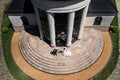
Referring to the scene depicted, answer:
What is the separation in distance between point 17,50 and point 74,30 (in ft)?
36.3

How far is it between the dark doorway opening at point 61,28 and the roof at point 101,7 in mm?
5817

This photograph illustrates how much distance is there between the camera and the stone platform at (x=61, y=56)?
96.2 feet

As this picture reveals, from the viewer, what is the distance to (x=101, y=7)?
30484mm

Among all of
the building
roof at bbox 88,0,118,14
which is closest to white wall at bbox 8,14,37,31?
the building

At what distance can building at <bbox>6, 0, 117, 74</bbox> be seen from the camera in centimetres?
2311

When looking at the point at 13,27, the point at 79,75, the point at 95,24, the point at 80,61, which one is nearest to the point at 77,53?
the point at 80,61

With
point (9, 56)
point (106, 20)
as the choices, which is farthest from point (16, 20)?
point (106, 20)

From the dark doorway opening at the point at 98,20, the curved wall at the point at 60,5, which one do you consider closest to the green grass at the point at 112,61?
the dark doorway opening at the point at 98,20

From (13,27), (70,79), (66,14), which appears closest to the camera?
(66,14)

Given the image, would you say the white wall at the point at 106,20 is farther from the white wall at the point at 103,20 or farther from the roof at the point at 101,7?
the roof at the point at 101,7

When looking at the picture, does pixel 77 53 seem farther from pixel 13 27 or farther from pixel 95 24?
pixel 13 27

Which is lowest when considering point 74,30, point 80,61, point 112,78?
point 112,78

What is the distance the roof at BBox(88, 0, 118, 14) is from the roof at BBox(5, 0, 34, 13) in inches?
402

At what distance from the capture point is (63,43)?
30.9m
